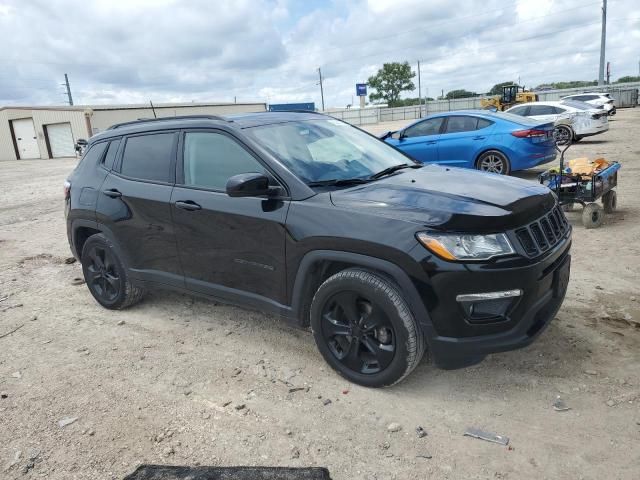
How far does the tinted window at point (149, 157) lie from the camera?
4168 millimetres

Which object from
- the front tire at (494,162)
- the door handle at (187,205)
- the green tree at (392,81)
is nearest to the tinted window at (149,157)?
the door handle at (187,205)

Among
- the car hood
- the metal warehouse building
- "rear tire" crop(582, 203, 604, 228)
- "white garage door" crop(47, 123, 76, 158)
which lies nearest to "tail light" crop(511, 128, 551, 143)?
"rear tire" crop(582, 203, 604, 228)

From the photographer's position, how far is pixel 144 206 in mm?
4227

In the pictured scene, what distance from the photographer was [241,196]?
3371mm

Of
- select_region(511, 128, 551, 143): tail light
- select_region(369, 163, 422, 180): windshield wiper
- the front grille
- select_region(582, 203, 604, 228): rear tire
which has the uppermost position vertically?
select_region(369, 163, 422, 180): windshield wiper

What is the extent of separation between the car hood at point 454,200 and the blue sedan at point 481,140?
5.57 metres

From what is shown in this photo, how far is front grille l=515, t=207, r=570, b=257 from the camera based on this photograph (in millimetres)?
2883

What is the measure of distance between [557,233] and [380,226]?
1242 millimetres

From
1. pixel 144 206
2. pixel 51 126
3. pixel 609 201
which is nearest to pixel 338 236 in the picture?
pixel 144 206

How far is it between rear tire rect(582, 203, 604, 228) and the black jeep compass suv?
3.41 meters

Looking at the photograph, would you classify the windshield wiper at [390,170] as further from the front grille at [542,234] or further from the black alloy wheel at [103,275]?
the black alloy wheel at [103,275]

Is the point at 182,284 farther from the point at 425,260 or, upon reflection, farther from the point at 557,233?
the point at 557,233

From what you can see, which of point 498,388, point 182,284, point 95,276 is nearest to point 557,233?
point 498,388

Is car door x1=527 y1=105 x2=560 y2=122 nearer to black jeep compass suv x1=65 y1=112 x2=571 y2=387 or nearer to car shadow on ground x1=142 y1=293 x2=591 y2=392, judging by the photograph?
black jeep compass suv x1=65 y1=112 x2=571 y2=387
